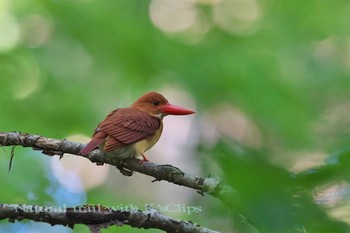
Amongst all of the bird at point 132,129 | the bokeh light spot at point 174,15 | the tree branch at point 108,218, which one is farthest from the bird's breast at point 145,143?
the bokeh light spot at point 174,15

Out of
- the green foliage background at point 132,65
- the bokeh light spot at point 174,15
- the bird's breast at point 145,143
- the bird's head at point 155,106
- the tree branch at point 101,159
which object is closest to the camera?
the tree branch at point 101,159

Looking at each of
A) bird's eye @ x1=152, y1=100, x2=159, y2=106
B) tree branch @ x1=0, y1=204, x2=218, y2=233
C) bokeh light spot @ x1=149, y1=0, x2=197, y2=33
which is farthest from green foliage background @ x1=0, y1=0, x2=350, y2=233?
tree branch @ x1=0, y1=204, x2=218, y2=233

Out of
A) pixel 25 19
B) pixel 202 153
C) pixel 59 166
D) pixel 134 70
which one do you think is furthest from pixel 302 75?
pixel 202 153

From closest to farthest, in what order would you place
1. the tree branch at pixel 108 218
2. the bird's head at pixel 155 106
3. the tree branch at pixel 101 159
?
the tree branch at pixel 108 218
the tree branch at pixel 101 159
the bird's head at pixel 155 106

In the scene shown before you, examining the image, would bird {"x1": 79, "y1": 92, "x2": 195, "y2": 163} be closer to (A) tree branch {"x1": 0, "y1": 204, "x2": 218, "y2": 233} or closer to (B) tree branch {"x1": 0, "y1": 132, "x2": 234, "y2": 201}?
(B) tree branch {"x1": 0, "y1": 132, "x2": 234, "y2": 201}

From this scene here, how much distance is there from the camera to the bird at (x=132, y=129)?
1543 mm

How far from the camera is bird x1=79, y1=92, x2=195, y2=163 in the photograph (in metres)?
1.54

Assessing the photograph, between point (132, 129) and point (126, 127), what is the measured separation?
26 millimetres

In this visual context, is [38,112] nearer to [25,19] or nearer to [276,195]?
[25,19]

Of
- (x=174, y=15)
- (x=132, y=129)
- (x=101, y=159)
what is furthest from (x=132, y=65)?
(x=101, y=159)

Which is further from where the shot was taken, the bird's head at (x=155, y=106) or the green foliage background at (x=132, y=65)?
the green foliage background at (x=132, y=65)

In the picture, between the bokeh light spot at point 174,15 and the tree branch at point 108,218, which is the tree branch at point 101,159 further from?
the bokeh light spot at point 174,15

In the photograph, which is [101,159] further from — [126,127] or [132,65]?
[132,65]

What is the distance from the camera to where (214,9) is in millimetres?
3699
